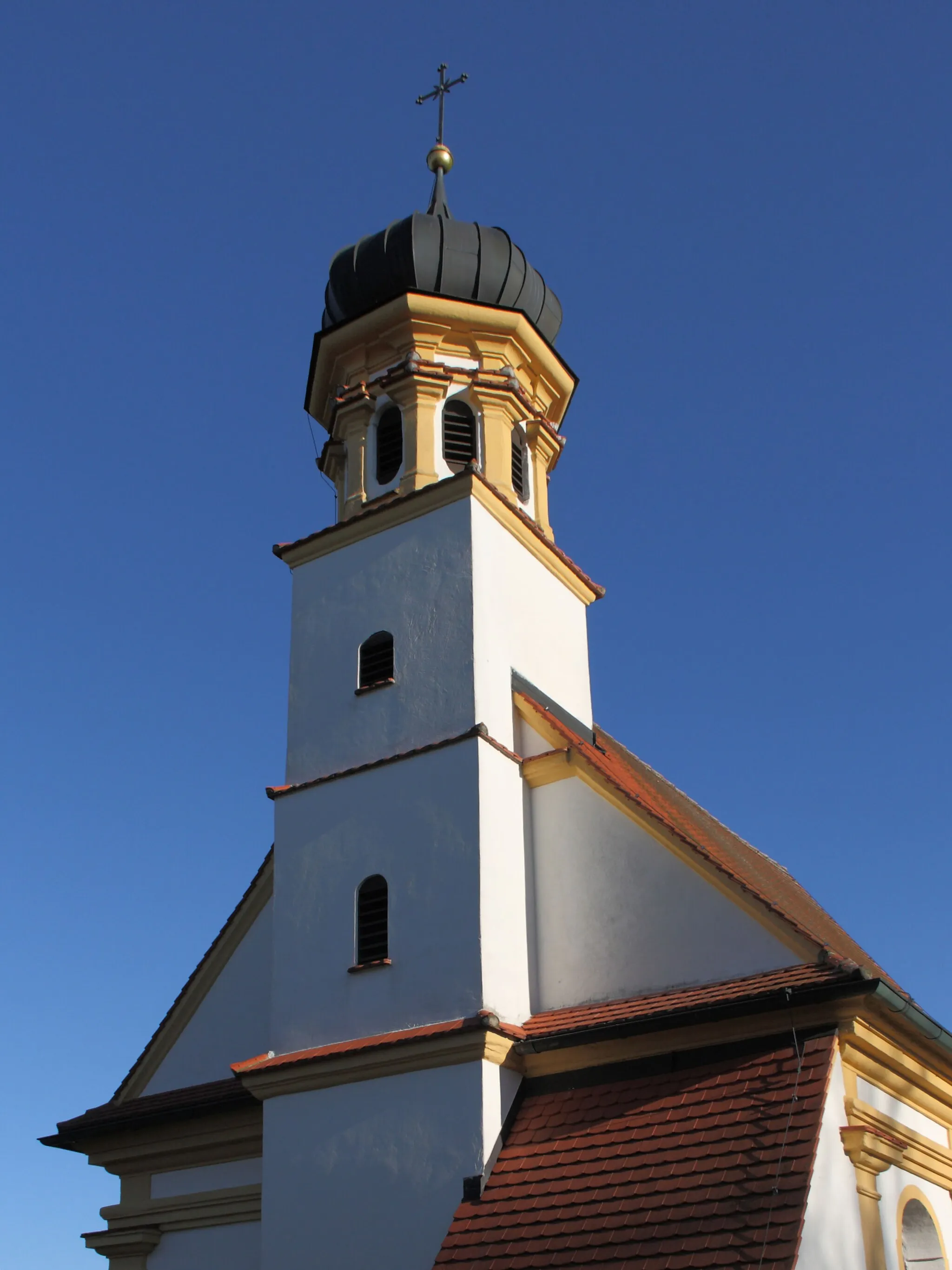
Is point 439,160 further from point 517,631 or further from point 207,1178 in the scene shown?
point 207,1178

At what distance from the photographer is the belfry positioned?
9719 mm

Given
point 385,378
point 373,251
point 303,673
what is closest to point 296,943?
point 303,673

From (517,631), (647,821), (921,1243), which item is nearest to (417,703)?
(517,631)

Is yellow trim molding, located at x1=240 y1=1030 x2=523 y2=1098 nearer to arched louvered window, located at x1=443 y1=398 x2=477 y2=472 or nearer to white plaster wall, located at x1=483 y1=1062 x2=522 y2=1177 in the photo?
white plaster wall, located at x1=483 y1=1062 x2=522 y2=1177

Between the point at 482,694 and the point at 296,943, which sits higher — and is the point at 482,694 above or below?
above

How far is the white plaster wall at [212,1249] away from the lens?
12.0 metres

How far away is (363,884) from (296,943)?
2.61 ft

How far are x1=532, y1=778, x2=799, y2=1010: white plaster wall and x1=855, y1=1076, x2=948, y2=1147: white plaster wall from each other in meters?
1.08

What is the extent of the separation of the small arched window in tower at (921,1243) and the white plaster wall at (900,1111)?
61 cm

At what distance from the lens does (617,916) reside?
11.5 m

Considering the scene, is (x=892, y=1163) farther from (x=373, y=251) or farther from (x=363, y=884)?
(x=373, y=251)

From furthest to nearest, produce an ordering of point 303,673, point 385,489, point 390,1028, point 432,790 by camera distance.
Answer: point 385,489 < point 303,673 < point 432,790 < point 390,1028

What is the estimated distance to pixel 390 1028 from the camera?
11.2 m

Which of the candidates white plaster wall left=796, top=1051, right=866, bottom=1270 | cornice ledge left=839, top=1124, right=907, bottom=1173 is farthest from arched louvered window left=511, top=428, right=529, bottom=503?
cornice ledge left=839, top=1124, right=907, bottom=1173
